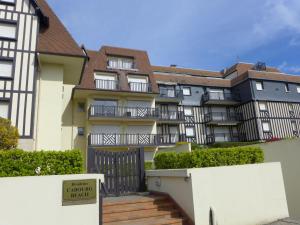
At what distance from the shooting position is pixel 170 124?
29.0 metres

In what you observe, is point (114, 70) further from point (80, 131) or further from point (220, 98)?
point (220, 98)

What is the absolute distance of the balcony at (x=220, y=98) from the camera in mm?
31047

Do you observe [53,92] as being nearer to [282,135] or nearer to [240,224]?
[240,224]

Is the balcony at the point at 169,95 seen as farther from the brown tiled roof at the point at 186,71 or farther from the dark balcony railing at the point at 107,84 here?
the dark balcony railing at the point at 107,84

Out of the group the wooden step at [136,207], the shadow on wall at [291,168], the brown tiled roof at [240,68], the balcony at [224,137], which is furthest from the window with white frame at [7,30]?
the brown tiled roof at [240,68]

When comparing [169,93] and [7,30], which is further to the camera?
[169,93]

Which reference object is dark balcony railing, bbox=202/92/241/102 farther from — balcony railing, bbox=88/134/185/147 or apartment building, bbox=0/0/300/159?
balcony railing, bbox=88/134/185/147

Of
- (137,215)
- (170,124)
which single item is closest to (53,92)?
(137,215)

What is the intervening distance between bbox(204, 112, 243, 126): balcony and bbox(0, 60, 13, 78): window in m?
23.5

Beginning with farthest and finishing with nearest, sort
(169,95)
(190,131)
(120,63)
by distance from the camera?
1. (190,131)
2. (169,95)
3. (120,63)

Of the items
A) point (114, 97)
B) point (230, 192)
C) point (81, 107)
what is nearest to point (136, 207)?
point (230, 192)

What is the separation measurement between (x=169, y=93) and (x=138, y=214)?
22.4 meters

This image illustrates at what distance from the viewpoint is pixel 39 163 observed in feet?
21.8

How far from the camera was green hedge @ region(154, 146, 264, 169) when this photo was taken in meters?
8.39
